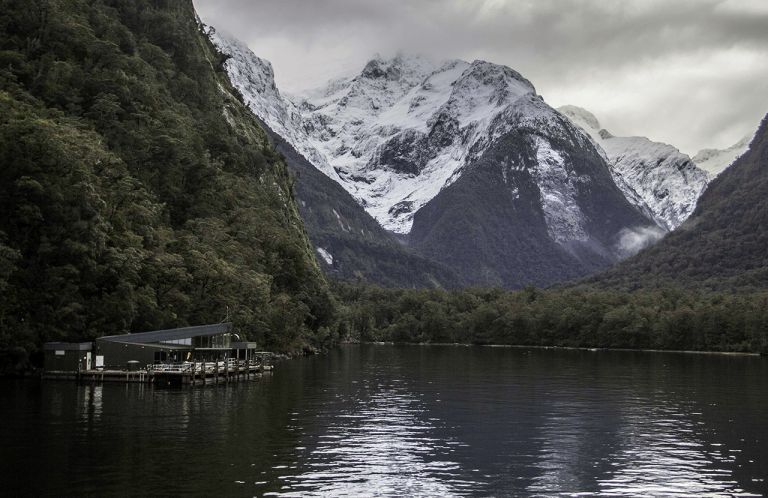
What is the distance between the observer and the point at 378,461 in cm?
5575

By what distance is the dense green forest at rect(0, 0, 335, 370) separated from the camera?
9975cm

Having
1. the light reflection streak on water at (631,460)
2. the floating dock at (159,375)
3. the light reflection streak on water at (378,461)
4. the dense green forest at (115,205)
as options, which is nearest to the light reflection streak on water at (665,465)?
the light reflection streak on water at (631,460)

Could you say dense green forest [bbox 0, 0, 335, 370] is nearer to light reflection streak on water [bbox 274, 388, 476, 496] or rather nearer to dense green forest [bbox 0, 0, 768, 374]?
dense green forest [bbox 0, 0, 768, 374]

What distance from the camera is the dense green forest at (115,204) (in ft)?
327

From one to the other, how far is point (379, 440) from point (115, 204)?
6874 cm

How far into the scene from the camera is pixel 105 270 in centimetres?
10669

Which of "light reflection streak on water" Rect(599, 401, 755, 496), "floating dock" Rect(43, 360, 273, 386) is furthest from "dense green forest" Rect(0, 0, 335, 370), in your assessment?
"light reflection streak on water" Rect(599, 401, 755, 496)

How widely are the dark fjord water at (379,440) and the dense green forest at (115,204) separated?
486 inches

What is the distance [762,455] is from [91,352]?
7340 cm

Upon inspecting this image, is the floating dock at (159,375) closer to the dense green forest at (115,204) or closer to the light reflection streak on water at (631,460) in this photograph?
the dense green forest at (115,204)

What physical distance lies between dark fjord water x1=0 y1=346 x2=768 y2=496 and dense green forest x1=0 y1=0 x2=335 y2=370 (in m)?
12.4

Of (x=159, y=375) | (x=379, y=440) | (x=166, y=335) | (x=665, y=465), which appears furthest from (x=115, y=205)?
(x=665, y=465)

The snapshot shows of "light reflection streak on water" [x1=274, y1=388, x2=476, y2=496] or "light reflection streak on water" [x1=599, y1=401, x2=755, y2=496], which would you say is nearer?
"light reflection streak on water" [x1=274, y1=388, x2=476, y2=496]

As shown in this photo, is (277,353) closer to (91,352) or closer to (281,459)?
(91,352)
